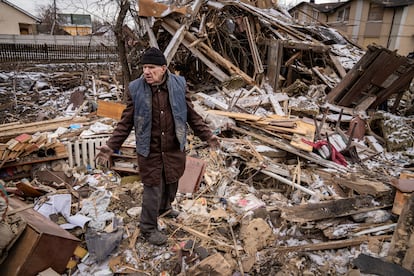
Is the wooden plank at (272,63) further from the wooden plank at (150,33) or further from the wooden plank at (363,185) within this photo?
the wooden plank at (363,185)

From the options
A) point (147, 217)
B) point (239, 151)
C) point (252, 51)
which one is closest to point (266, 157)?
point (239, 151)

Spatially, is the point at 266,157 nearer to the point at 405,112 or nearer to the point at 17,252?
the point at 17,252

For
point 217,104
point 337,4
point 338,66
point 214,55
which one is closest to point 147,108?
point 217,104

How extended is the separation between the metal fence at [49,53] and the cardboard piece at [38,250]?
55.1ft

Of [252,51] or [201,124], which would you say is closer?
[201,124]

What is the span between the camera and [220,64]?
8.97m

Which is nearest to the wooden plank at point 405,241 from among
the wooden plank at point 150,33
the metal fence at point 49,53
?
the wooden plank at point 150,33

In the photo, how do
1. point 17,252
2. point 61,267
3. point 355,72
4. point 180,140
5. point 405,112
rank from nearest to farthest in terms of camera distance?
1. point 17,252
2. point 61,267
3. point 180,140
4. point 355,72
5. point 405,112

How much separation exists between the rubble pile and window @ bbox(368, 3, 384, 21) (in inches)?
948

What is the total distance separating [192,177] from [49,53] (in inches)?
788

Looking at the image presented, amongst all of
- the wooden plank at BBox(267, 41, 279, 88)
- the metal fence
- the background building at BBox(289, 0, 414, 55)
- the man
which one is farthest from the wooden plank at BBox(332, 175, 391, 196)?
the background building at BBox(289, 0, 414, 55)

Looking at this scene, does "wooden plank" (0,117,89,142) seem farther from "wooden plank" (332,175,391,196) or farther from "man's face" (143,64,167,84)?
"wooden plank" (332,175,391,196)

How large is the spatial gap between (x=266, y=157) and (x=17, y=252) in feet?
13.2

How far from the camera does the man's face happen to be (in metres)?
2.73
